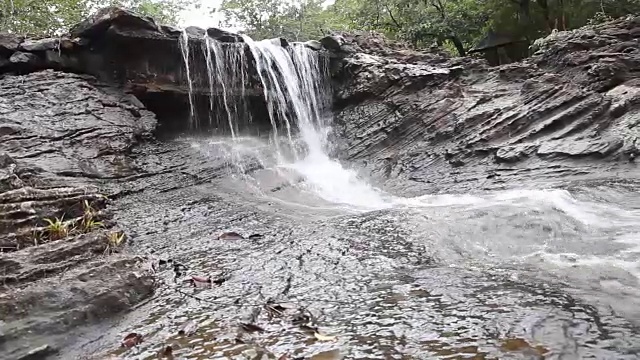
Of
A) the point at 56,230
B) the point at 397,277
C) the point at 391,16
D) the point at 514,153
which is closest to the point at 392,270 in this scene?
the point at 397,277

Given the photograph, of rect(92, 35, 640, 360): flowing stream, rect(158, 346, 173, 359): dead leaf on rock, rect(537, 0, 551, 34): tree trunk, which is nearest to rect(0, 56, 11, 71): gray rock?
rect(92, 35, 640, 360): flowing stream

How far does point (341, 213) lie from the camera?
6848 mm

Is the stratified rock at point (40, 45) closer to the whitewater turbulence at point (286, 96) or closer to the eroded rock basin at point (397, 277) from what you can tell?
the whitewater turbulence at point (286, 96)

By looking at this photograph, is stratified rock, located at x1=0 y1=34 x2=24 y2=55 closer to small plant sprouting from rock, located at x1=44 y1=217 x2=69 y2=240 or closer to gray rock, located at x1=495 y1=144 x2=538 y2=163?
small plant sprouting from rock, located at x1=44 y1=217 x2=69 y2=240

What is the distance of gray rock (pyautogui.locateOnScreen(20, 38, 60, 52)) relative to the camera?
922cm

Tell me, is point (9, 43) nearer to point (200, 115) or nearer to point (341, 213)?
point (200, 115)

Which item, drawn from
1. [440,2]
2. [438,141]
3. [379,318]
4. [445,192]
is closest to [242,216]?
[445,192]

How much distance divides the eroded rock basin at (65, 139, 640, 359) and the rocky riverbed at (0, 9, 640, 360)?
2 centimetres

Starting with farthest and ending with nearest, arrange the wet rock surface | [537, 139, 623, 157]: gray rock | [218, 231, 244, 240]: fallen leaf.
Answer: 1. [537, 139, 623, 157]: gray rock
2. [218, 231, 244, 240]: fallen leaf
3. the wet rock surface

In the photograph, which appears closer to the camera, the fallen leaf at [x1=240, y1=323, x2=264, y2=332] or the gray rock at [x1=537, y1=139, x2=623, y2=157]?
the fallen leaf at [x1=240, y1=323, x2=264, y2=332]

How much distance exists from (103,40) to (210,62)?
2167mm

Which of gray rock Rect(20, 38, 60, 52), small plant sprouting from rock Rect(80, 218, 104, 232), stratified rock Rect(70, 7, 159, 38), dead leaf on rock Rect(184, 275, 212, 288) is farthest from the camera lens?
stratified rock Rect(70, 7, 159, 38)

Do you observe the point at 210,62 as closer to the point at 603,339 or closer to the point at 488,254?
the point at 488,254

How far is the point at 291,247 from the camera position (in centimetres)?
523
